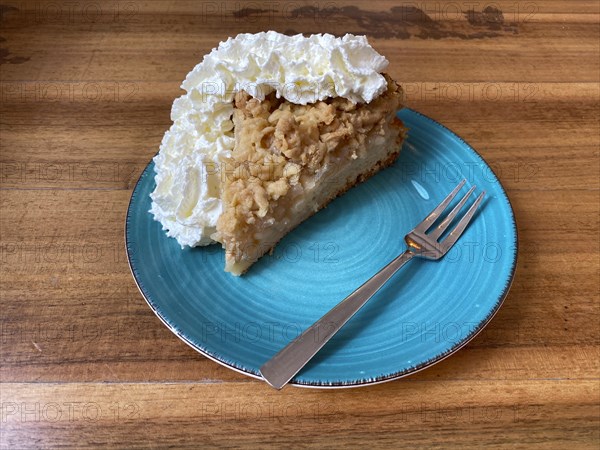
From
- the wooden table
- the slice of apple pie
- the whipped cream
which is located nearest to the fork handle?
the wooden table

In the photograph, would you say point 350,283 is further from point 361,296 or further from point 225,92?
point 225,92

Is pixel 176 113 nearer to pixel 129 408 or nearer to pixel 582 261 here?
pixel 129 408

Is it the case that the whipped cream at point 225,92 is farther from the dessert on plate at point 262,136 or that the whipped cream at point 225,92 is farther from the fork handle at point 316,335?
the fork handle at point 316,335

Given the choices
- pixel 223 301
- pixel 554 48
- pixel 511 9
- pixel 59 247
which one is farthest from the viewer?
pixel 511 9

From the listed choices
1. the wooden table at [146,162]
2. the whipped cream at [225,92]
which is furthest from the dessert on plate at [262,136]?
the wooden table at [146,162]

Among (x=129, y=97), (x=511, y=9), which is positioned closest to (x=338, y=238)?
(x=129, y=97)

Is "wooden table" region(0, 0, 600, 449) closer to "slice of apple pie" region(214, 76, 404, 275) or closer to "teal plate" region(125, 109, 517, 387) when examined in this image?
"teal plate" region(125, 109, 517, 387)

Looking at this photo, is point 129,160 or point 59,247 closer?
point 59,247
